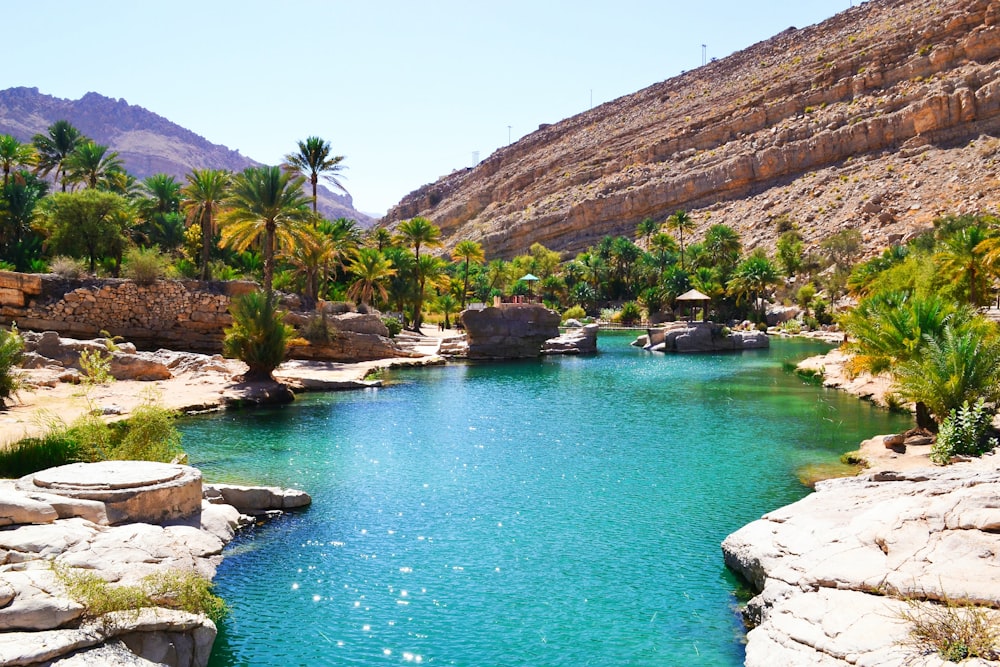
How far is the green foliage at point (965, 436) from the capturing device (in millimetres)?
12914

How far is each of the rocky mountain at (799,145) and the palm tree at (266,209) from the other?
5446 centimetres

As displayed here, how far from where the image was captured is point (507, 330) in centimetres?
3975

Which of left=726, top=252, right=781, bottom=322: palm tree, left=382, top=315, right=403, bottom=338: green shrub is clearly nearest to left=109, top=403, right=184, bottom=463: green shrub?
left=382, top=315, right=403, bottom=338: green shrub

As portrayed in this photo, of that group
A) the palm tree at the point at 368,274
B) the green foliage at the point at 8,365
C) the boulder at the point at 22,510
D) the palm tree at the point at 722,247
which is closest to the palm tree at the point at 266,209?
the green foliage at the point at 8,365

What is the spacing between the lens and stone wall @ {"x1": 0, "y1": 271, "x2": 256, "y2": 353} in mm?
29281

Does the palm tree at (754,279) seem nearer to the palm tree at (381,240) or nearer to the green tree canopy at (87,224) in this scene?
the palm tree at (381,240)

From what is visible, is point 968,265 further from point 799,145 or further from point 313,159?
point 799,145

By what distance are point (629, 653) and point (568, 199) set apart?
329 ft

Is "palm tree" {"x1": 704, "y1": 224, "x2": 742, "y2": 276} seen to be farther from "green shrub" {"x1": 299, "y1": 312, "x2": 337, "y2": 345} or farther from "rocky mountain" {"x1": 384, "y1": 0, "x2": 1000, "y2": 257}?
"green shrub" {"x1": 299, "y1": 312, "x2": 337, "y2": 345}

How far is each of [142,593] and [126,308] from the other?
27477 millimetres

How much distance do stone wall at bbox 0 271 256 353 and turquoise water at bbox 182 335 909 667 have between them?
415 inches

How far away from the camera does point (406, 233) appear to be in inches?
1987

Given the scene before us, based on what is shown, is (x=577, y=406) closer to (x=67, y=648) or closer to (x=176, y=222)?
(x=67, y=648)

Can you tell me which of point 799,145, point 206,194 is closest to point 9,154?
point 206,194
